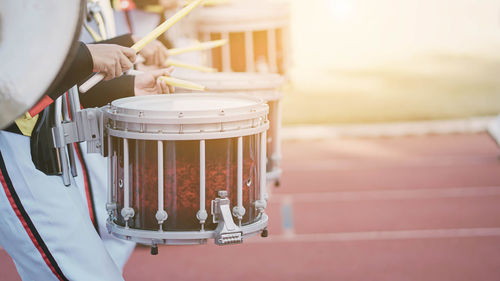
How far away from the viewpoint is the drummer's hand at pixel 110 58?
83.5 inches

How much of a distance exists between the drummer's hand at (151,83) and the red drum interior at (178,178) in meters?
0.41

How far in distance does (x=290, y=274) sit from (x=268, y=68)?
1.37 m

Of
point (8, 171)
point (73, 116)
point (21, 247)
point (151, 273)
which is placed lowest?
point (151, 273)

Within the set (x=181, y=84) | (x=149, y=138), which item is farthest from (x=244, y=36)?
(x=149, y=138)

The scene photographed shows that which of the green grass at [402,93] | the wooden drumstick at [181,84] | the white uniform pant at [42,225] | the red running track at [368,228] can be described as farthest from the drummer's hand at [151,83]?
the green grass at [402,93]

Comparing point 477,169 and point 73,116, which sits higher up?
point 73,116

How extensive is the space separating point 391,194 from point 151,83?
5.00 meters

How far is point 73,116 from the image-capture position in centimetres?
220

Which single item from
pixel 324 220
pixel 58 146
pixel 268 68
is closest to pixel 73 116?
pixel 58 146

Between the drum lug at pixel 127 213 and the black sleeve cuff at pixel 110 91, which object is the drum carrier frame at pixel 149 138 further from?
the black sleeve cuff at pixel 110 91

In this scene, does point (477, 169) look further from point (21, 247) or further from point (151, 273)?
point (21, 247)

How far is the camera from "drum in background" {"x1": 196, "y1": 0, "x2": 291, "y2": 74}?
15.0ft

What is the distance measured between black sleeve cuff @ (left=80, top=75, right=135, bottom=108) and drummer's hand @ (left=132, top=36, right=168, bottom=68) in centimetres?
41

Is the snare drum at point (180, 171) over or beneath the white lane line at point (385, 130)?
over
